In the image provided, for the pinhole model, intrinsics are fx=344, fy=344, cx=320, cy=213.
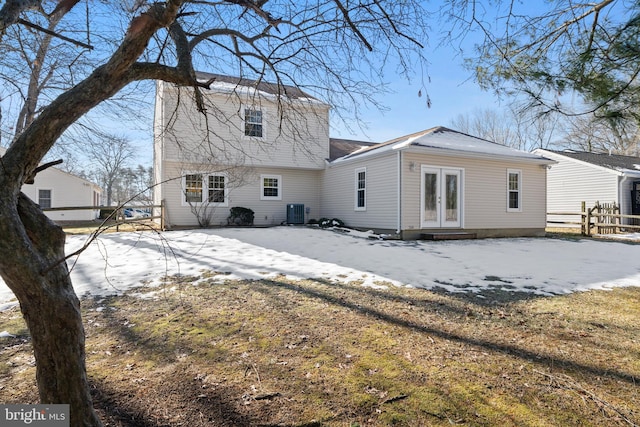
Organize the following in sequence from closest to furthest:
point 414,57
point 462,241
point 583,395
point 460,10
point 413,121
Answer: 1. point 583,395
2. point 460,10
3. point 414,57
4. point 413,121
5. point 462,241

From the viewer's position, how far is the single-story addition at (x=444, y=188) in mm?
11055

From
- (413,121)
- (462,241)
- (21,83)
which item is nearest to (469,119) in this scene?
(462,241)

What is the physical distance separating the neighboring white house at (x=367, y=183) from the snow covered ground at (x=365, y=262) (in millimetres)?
1780

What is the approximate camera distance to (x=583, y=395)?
253 cm

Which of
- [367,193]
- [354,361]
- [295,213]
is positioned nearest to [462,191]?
[367,193]

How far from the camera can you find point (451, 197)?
1180 centimetres

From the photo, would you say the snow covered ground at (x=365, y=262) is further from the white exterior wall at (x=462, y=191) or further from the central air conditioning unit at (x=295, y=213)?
the central air conditioning unit at (x=295, y=213)

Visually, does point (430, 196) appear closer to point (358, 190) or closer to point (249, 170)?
point (358, 190)

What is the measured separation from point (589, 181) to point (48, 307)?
2280 centimetres

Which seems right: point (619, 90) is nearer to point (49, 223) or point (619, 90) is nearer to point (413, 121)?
point (413, 121)

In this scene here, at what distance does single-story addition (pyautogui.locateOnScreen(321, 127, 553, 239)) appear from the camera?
36.3ft

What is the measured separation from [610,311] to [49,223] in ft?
19.3

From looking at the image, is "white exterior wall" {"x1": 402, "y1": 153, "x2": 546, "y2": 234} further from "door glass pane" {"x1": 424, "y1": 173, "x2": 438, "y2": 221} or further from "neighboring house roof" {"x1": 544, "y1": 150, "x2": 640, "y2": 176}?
"neighboring house roof" {"x1": 544, "y1": 150, "x2": 640, "y2": 176}

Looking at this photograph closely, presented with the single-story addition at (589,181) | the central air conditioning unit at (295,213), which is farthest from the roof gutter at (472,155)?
the central air conditioning unit at (295,213)
